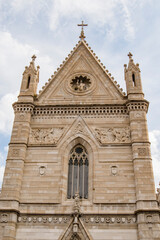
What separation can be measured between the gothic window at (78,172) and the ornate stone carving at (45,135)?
1.35 metres

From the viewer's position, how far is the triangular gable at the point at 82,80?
20219 mm

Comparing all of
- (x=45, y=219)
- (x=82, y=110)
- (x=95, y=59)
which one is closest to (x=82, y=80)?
(x=95, y=59)

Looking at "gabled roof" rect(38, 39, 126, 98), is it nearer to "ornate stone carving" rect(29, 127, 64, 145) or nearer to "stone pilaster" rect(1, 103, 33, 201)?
"stone pilaster" rect(1, 103, 33, 201)

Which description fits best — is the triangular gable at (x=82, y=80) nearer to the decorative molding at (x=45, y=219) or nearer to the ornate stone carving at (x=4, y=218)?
the decorative molding at (x=45, y=219)

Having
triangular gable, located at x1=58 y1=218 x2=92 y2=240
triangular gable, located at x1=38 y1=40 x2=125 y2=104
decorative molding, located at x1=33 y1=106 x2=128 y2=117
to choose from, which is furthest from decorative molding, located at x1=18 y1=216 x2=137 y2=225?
triangular gable, located at x1=38 y1=40 x2=125 y2=104

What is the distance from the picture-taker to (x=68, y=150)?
1806 centimetres

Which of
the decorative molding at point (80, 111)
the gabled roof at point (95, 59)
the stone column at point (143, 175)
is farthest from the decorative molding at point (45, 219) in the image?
the gabled roof at point (95, 59)

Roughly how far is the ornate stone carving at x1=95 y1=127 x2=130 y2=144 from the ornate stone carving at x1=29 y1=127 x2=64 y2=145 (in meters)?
2.47

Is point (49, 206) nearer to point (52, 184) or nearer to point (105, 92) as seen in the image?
point (52, 184)

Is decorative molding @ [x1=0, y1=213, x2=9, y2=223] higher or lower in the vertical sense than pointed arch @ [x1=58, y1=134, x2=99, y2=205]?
lower

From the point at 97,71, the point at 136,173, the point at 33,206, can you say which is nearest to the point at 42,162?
the point at 33,206

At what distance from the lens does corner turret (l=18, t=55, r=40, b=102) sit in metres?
20.0

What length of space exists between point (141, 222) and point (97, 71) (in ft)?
37.2

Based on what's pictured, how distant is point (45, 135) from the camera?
18.6m
